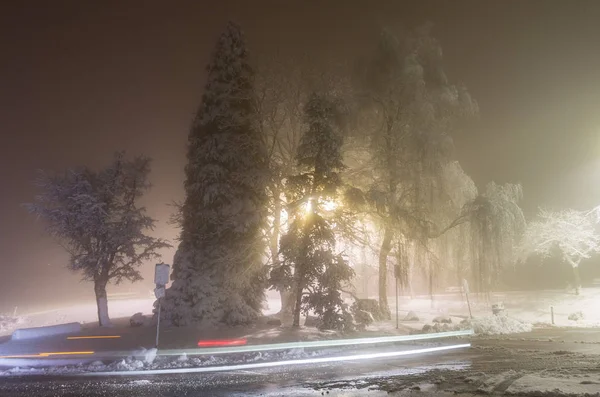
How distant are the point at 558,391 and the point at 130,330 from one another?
18.6 metres

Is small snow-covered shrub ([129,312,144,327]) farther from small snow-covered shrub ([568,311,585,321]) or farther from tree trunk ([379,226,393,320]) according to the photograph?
small snow-covered shrub ([568,311,585,321])

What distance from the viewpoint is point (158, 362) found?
14297 millimetres

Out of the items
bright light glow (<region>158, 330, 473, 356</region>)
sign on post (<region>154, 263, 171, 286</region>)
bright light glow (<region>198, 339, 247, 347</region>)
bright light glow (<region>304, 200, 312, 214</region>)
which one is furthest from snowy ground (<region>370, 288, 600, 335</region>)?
sign on post (<region>154, 263, 171, 286</region>)

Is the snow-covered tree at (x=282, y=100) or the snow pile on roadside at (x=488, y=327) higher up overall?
the snow-covered tree at (x=282, y=100)

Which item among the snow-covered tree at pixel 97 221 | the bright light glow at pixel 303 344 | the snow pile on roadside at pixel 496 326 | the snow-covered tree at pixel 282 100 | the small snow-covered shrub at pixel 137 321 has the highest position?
the snow-covered tree at pixel 282 100

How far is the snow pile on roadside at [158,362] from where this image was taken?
43.7 feet

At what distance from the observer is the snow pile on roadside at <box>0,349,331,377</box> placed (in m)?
13.3

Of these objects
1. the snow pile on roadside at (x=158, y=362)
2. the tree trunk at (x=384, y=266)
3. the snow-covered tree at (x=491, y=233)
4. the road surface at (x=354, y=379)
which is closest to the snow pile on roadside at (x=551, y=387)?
the road surface at (x=354, y=379)

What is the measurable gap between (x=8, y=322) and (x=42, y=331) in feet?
42.8

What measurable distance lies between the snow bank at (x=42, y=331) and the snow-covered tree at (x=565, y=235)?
35.3 metres

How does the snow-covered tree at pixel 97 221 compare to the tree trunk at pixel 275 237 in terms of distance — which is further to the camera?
the tree trunk at pixel 275 237

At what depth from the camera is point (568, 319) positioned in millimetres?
25891

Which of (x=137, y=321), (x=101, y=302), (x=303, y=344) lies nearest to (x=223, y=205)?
(x=137, y=321)

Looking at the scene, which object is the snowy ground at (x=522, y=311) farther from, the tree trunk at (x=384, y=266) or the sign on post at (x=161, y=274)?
the sign on post at (x=161, y=274)
